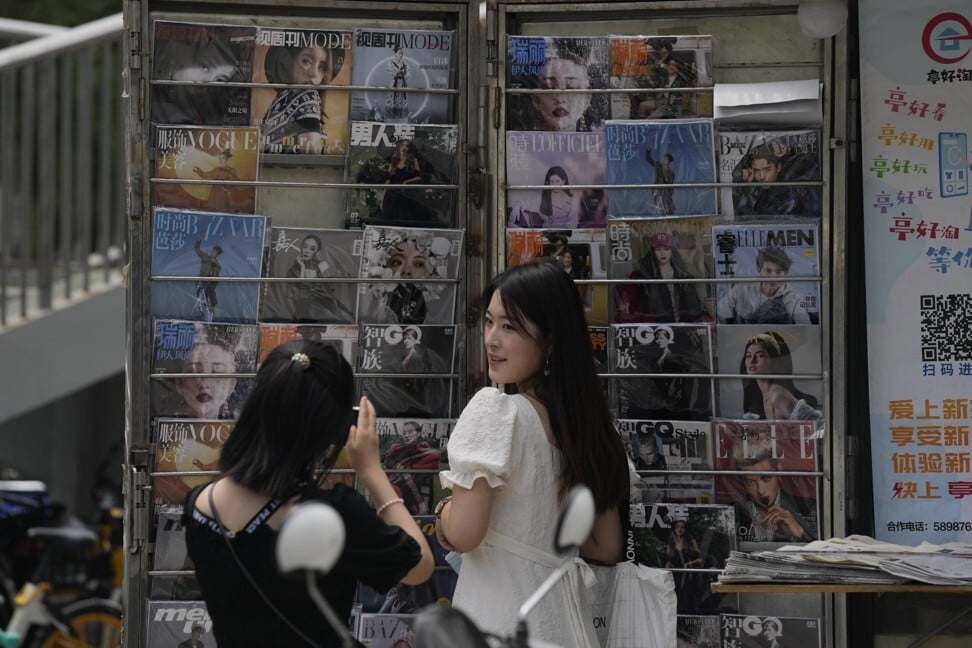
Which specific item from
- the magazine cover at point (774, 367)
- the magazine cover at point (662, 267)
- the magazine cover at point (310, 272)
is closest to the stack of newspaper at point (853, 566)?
the magazine cover at point (774, 367)

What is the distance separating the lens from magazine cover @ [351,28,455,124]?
3617mm

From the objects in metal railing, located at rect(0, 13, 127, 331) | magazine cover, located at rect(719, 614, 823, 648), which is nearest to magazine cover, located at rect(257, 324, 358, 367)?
magazine cover, located at rect(719, 614, 823, 648)

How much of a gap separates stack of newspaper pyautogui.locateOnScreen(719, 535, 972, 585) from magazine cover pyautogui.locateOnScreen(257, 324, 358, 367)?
125 cm

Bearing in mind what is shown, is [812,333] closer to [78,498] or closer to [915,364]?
[915,364]

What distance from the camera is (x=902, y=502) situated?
11.4 ft

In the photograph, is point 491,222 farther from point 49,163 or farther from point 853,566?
point 49,163

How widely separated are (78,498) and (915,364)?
6721 mm

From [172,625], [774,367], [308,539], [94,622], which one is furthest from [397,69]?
[94,622]

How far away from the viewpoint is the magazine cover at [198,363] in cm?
357

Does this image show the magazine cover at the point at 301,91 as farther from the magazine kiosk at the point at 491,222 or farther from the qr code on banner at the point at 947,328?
the qr code on banner at the point at 947,328

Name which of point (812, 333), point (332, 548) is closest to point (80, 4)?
point (812, 333)

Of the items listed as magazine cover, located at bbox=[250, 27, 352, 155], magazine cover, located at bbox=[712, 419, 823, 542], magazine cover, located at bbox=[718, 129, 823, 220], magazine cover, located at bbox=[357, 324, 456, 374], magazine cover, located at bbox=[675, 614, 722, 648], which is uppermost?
magazine cover, located at bbox=[250, 27, 352, 155]

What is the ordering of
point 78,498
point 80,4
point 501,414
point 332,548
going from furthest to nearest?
point 80,4, point 78,498, point 501,414, point 332,548

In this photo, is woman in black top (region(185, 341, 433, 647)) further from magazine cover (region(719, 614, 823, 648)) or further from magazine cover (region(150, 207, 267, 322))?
magazine cover (region(719, 614, 823, 648))
